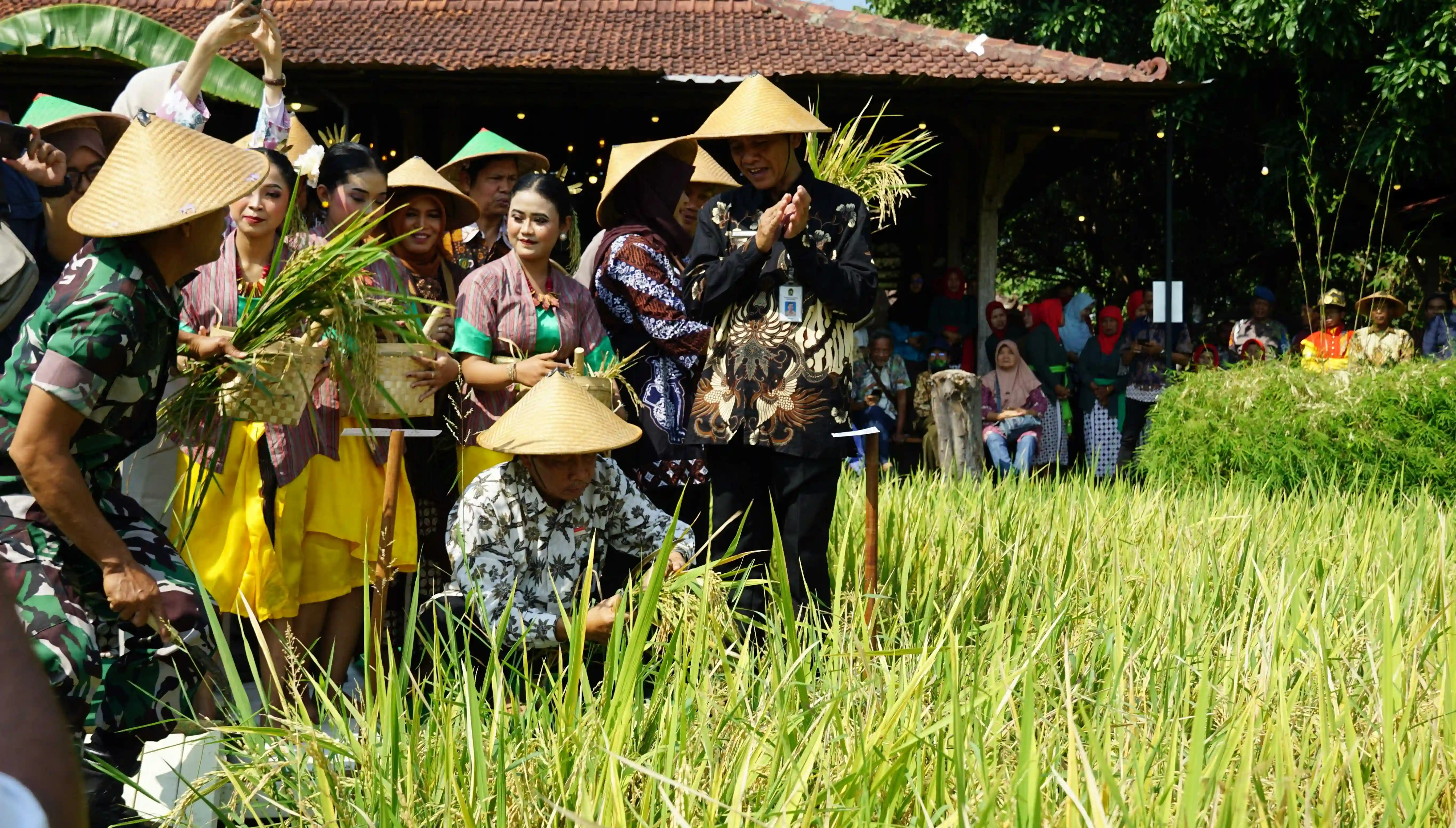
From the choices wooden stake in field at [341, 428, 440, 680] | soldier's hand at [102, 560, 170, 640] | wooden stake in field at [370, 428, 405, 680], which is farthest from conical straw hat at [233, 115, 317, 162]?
soldier's hand at [102, 560, 170, 640]

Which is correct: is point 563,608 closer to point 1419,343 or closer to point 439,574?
point 439,574

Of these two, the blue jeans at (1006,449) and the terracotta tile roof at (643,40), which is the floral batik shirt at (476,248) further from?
the blue jeans at (1006,449)

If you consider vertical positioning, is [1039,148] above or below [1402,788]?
above

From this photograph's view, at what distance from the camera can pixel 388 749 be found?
216 centimetres

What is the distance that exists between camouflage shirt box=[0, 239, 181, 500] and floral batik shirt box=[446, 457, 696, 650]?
0.71 metres

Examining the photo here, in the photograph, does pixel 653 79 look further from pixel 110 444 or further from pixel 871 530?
pixel 110 444

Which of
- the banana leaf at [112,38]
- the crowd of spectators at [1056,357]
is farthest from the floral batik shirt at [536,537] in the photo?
the crowd of spectators at [1056,357]

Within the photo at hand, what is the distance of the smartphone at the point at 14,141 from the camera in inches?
124

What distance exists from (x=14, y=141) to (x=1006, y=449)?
7.10 metres

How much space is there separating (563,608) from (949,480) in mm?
3759

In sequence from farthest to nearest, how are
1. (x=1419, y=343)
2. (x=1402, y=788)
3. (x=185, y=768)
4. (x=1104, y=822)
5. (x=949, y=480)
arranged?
1. (x=1419, y=343)
2. (x=949, y=480)
3. (x=185, y=768)
4. (x=1402, y=788)
5. (x=1104, y=822)

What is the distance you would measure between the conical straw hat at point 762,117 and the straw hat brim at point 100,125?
4.58 feet

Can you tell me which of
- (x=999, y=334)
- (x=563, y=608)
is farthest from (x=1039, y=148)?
(x=563, y=608)

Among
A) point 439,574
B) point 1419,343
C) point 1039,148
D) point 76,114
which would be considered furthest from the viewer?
point 1039,148
